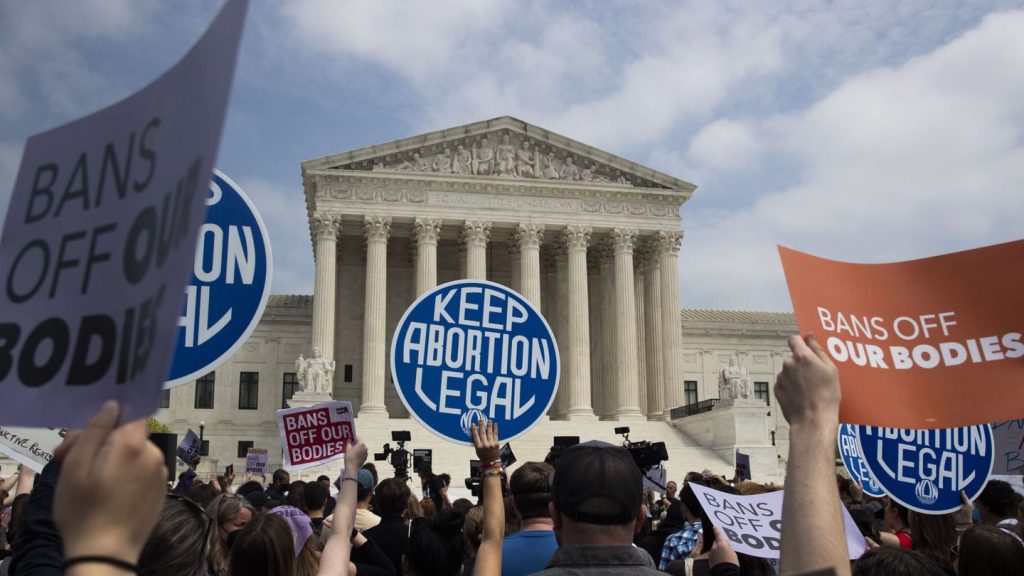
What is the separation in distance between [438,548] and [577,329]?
136 feet

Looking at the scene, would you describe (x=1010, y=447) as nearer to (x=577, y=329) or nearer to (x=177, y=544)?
(x=177, y=544)

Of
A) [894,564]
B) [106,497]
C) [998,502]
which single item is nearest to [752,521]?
[894,564]

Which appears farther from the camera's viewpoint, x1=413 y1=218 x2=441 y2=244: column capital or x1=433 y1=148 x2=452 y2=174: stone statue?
x1=433 y1=148 x2=452 y2=174: stone statue

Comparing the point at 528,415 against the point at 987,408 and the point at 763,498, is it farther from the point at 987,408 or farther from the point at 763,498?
the point at 987,408

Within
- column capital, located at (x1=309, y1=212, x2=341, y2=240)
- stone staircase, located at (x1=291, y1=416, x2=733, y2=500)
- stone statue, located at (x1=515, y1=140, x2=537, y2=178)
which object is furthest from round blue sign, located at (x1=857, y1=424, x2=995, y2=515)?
stone statue, located at (x1=515, y1=140, x2=537, y2=178)

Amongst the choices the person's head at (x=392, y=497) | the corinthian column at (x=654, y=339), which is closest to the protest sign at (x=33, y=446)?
the person's head at (x=392, y=497)

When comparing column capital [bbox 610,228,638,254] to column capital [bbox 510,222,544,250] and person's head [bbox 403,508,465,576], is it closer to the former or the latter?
column capital [bbox 510,222,544,250]

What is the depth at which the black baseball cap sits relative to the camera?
3102 mm

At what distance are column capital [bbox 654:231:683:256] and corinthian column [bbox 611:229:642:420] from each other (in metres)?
1.43

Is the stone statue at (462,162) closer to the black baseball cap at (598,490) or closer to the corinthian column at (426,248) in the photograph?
the corinthian column at (426,248)

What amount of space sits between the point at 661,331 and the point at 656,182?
808 cm

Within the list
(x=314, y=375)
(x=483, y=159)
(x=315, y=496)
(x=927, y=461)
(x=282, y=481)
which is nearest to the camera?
(x=927, y=461)

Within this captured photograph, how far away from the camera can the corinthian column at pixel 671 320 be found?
47.9 meters

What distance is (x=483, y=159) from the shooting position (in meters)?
48.1
